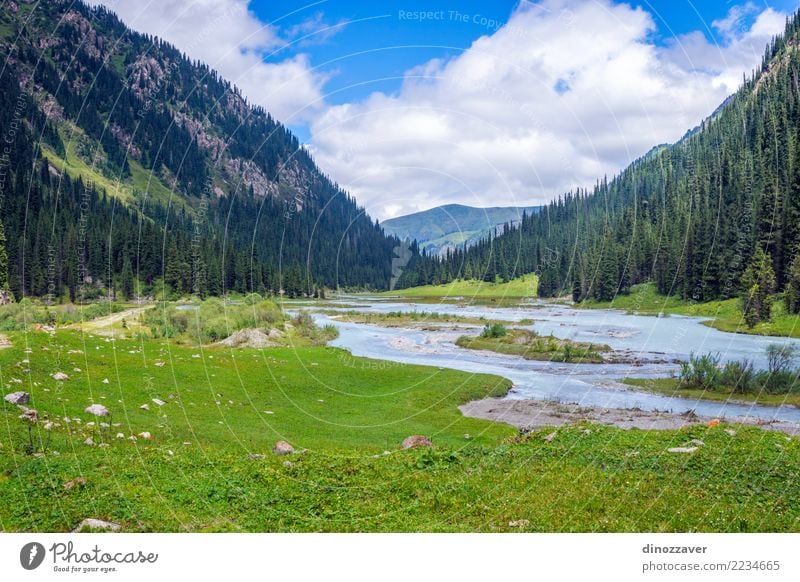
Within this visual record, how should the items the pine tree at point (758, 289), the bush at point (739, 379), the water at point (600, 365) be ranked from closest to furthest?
the water at point (600, 365) → the bush at point (739, 379) → the pine tree at point (758, 289)

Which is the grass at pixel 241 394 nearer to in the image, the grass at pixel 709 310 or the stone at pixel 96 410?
the stone at pixel 96 410

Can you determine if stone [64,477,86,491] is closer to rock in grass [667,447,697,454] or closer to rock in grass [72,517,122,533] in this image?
rock in grass [72,517,122,533]

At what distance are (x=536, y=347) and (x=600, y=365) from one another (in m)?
8.09

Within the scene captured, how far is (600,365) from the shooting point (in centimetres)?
4788

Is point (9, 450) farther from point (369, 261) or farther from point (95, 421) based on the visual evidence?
point (369, 261)

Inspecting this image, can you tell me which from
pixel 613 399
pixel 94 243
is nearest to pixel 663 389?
pixel 613 399

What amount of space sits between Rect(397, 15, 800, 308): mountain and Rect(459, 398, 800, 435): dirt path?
11.7m

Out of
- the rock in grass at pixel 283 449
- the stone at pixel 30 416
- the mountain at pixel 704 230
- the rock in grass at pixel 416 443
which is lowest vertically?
the rock in grass at pixel 416 443

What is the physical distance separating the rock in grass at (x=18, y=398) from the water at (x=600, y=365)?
2627 centimetres

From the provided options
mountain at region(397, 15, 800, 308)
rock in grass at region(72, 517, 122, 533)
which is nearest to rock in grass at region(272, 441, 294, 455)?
rock in grass at region(72, 517, 122, 533)

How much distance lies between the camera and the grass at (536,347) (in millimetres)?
50369

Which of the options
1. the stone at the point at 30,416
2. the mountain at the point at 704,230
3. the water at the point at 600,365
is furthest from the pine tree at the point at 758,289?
the stone at the point at 30,416

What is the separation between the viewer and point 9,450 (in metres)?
15.2

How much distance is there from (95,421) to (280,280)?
414ft
